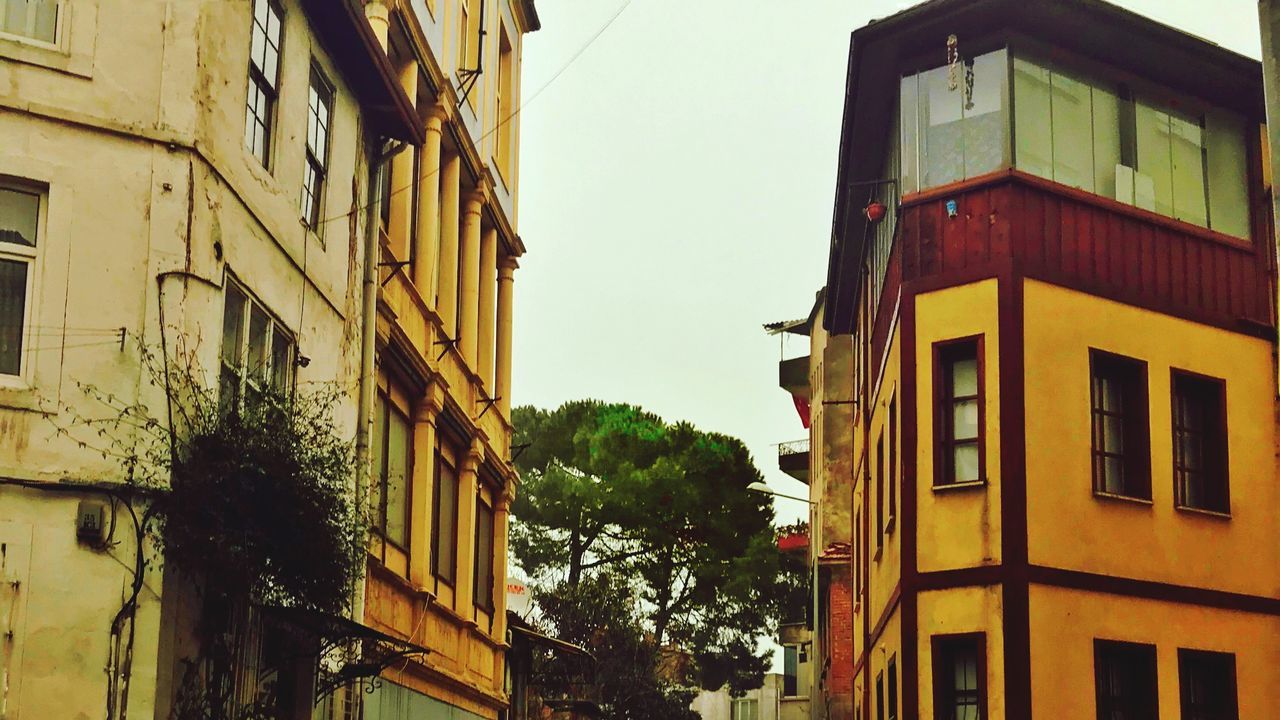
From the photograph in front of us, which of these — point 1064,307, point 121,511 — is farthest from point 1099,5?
point 121,511

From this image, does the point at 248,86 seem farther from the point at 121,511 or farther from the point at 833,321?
the point at 833,321

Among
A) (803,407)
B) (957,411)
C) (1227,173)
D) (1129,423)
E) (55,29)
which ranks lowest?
(1129,423)

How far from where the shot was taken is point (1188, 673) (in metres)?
20.9

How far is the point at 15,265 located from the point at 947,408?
38.5ft

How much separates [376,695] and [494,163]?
12570 millimetres

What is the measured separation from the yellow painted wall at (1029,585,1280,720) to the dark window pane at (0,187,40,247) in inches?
463

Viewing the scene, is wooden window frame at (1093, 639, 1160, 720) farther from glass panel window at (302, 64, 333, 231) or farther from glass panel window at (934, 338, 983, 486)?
glass panel window at (302, 64, 333, 231)

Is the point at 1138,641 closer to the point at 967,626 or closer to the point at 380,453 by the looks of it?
the point at 967,626

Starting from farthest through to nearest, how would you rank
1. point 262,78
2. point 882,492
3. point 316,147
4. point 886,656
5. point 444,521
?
point 444,521, point 882,492, point 886,656, point 316,147, point 262,78

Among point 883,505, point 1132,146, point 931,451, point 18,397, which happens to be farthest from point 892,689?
point 18,397

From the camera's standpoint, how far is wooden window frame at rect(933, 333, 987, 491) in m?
20.9

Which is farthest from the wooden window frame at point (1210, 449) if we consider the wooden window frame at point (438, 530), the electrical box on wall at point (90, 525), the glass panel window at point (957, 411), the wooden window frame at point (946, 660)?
the electrical box on wall at point (90, 525)

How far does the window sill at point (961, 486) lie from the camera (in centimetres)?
2070

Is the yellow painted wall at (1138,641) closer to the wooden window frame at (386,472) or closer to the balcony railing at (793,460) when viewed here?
the wooden window frame at (386,472)
